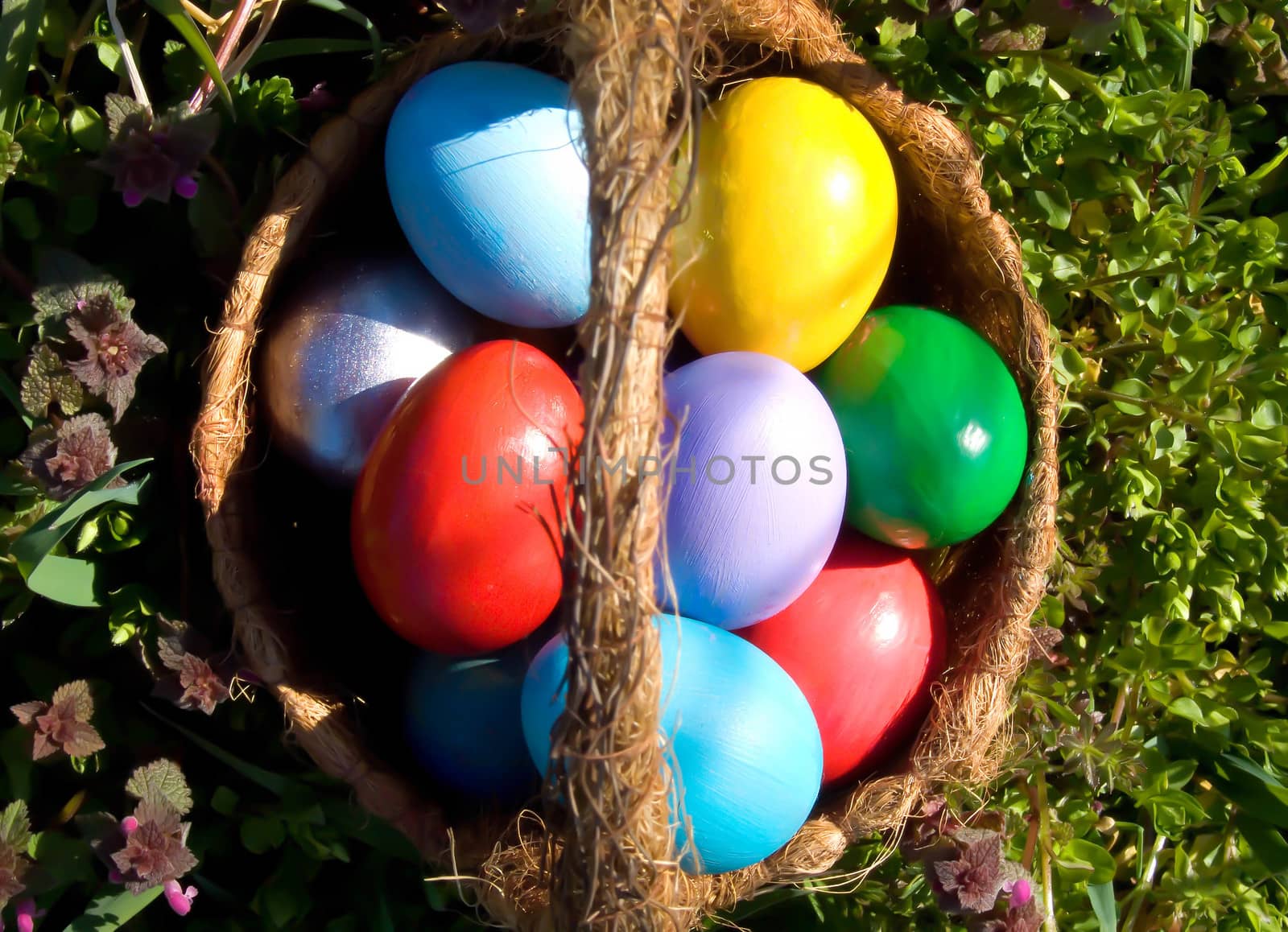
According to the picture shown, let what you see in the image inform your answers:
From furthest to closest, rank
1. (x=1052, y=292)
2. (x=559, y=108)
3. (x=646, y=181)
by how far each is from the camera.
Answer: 1. (x=1052, y=292)
2. (x=559, y=108)
3. (x=646, y=181)

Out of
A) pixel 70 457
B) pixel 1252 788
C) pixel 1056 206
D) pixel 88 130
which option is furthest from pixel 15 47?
pixel 1252 788

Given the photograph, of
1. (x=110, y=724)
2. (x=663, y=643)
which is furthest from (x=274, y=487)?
(x=663, y=643)

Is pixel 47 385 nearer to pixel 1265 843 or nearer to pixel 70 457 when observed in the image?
pixel 70 457

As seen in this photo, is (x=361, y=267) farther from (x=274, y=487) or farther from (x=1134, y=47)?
(x=1134, y=47)

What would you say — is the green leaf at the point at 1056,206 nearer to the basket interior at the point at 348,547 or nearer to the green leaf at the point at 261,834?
the basket interior at the point at 348,547

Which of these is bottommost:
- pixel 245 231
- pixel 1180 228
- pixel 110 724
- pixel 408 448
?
pixel 110 724

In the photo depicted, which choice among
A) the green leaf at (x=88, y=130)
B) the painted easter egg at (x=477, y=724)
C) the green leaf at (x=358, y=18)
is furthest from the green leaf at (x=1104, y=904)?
the green leaf at (x=88, y=130)

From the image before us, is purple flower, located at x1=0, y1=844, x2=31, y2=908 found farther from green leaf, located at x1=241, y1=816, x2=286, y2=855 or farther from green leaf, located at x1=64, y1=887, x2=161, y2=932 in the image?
green leaf, located at x1=241, y1=816, x2=286, y2=855

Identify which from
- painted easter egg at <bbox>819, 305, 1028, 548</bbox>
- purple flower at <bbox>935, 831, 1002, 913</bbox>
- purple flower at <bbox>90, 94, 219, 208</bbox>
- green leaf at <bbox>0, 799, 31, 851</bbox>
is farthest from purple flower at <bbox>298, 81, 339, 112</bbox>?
purple flower at <bbox>935, 831, 1002, 913</bbox>

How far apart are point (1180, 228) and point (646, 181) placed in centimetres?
86

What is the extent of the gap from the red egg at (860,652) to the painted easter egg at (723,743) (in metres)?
0.10

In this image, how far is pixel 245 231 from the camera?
40.6 inches

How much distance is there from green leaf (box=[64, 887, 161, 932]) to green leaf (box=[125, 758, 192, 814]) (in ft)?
0.28

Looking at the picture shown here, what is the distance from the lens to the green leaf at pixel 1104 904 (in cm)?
108
